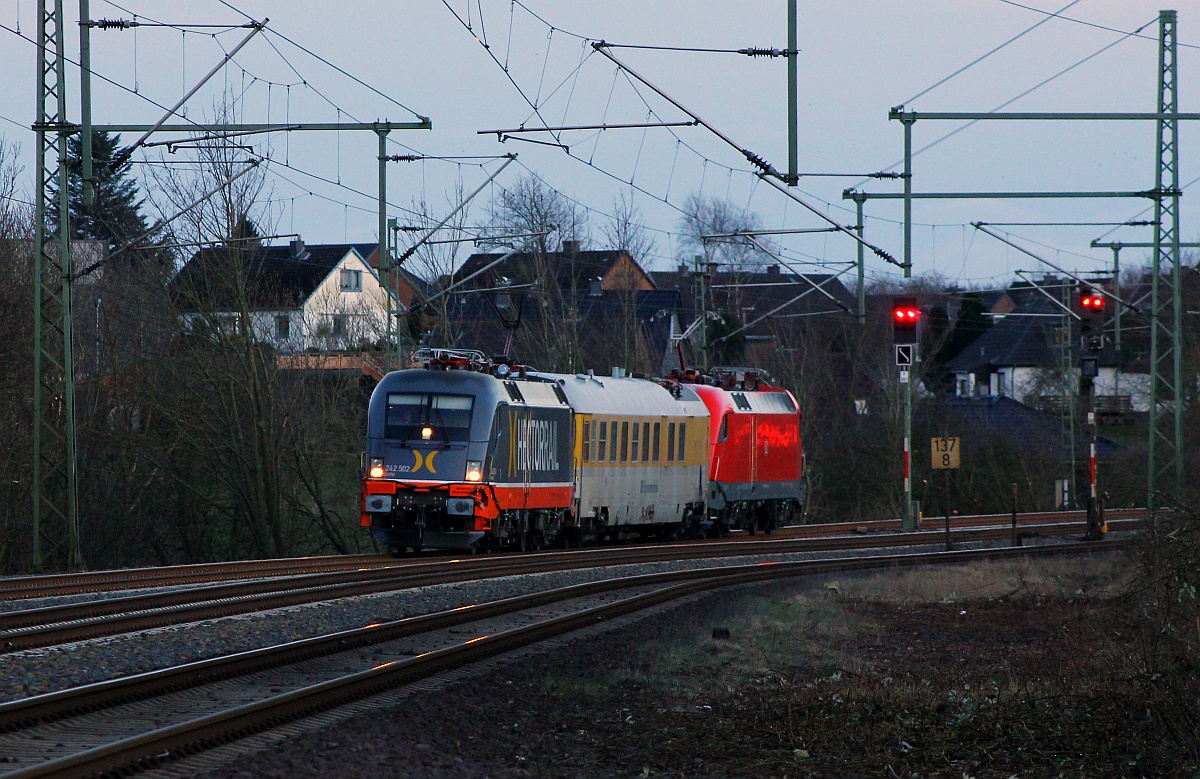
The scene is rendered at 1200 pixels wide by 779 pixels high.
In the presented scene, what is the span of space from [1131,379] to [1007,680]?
254ft

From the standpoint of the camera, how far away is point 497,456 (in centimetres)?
2638

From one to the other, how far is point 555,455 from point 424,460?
10.4 feet

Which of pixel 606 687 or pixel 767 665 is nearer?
pixel 606 687

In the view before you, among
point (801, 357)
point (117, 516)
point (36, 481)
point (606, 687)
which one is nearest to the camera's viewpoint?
point (606, 687)

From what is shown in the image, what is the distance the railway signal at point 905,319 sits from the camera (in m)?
30.6

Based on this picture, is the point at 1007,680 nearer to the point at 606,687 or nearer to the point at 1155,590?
the point at 1155,590

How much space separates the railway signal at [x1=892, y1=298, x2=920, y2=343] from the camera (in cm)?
3056

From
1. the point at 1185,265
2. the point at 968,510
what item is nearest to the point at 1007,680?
the point at 968,510

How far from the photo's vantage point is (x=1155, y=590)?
11.0 m

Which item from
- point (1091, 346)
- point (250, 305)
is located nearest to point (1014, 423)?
point (1091, 346)

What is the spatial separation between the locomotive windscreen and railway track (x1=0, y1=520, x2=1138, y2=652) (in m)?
2.23

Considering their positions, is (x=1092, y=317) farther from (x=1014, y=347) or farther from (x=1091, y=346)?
(x=1014, y=347)

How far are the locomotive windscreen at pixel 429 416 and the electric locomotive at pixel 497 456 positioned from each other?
17 mm

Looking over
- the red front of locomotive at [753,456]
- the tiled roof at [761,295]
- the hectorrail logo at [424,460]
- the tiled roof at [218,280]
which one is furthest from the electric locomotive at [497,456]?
the tiled roof at [761,295]
